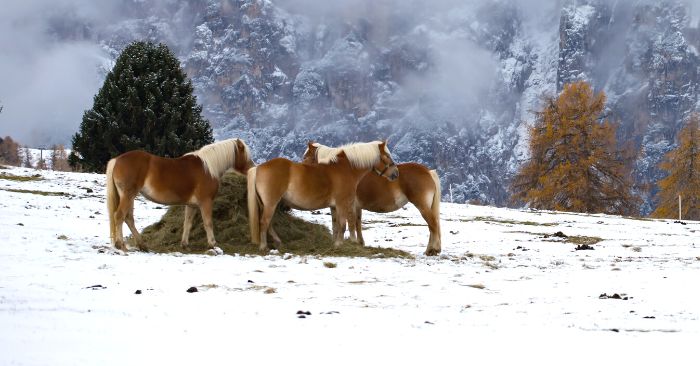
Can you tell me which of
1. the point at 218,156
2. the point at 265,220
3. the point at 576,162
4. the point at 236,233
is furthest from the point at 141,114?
the point at 576,162

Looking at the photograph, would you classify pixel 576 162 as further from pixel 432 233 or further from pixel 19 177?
pixel 432 233

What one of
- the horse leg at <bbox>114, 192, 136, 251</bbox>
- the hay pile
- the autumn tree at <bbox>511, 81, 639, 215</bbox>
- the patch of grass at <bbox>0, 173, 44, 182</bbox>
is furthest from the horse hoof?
the autumn tree at <bbox>511, 81, 639, 215</bbox>

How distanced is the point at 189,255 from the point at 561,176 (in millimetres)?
37523

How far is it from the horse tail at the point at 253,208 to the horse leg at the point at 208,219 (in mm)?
683

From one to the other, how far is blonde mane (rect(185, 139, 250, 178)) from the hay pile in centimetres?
80

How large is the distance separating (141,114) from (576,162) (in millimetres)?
28904

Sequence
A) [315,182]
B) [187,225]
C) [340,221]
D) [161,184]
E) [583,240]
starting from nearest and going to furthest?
[161,184], [187,225], [315,182], [340,221], [583,240]

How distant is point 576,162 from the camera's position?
144 feet

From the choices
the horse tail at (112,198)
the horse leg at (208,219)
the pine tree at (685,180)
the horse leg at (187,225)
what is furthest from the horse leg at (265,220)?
the pine tree at (685,180)

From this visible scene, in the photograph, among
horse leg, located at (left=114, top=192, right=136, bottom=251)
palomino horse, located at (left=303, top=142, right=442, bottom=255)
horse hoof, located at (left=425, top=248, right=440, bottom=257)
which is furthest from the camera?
palomino horse, located at (left=303, top=142, right=442, bottom=255)

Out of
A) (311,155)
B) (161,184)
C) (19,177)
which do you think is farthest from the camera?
(19,177)

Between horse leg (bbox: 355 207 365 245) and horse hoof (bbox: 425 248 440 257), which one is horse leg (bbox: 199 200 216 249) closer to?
horse leg (bbox: 355 207 365 245)

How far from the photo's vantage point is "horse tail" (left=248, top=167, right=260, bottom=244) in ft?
35.7

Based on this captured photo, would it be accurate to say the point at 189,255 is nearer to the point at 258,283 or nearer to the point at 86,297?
the point at 258,283
